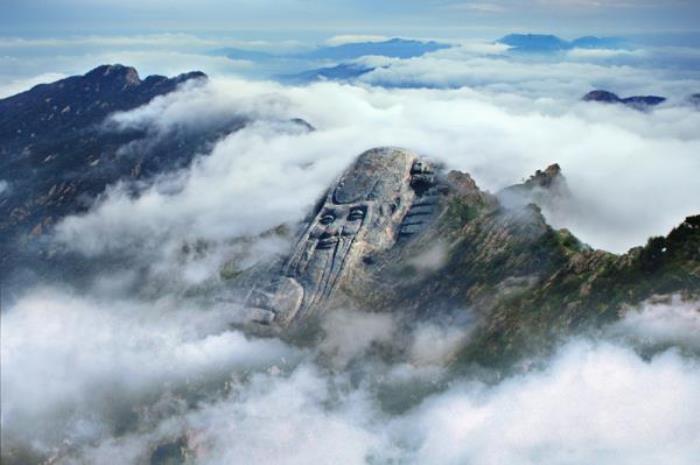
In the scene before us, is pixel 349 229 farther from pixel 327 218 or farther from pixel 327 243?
pixel 327 218

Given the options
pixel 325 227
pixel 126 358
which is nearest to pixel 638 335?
pixel 325 227

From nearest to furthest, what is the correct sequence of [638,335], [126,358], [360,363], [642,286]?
[638,335], [642,286], [360,363], [126,358]

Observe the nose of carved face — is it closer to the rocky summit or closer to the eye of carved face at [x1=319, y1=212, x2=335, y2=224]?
the rocky summit

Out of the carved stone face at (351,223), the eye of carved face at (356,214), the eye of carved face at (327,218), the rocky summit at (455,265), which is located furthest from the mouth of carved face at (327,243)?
the eye of carved face at (356,214)

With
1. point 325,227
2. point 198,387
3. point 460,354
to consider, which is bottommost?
point 198,387

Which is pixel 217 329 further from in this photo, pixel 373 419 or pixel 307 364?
pixel 373 419

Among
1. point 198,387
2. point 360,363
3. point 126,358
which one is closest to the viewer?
point 360,363

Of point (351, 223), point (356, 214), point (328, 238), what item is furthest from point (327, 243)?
point (356, 214)

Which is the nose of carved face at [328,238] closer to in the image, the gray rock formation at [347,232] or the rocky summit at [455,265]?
the gray rock formation at [347,232]
